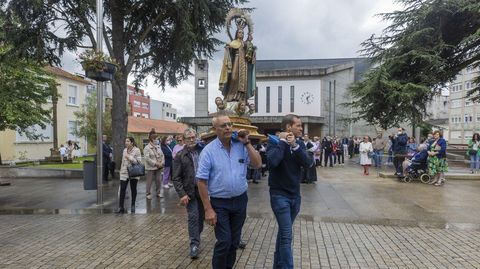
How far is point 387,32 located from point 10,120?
766 inches

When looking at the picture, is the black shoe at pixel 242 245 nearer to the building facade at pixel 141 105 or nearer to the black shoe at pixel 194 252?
the black shoe at pixel 194 252

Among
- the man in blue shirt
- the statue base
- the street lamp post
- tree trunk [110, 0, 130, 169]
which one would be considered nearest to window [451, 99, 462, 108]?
tree trunk [110, 0, 130, 169]

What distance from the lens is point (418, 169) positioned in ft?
49.2

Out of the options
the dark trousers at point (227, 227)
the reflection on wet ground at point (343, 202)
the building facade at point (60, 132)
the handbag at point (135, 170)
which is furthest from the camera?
the building facade at point (60, 132)

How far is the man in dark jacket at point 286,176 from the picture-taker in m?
4.73

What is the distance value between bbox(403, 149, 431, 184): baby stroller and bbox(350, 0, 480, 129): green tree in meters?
5.91

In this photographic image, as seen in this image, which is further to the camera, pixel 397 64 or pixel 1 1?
pixel 397 64

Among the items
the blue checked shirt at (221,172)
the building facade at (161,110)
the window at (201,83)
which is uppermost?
the building facade at (161,110)

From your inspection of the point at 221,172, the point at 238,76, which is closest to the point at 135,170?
the point at 238,76

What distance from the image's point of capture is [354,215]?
916 centimetres

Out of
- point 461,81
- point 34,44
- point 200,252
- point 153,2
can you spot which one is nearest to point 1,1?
point 34,44

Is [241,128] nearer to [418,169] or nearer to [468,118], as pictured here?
[418,169]

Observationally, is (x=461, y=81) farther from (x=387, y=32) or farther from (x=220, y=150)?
(x=220, y=150)

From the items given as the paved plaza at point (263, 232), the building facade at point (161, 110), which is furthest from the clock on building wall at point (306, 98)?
the building facade at point (161, 110)
